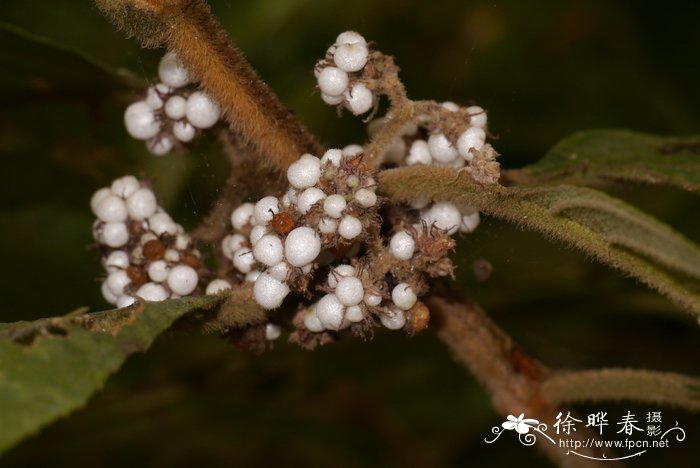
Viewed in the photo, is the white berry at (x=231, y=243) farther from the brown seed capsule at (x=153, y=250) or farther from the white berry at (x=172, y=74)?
the white berry at (x=172, y=74)

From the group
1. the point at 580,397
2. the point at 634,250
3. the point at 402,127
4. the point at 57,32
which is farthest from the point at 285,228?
the point at 57,32

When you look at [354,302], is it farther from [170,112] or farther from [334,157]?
[170,112]

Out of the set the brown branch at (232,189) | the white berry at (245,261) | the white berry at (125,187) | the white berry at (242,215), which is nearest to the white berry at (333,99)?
the brown branch at (232,189)

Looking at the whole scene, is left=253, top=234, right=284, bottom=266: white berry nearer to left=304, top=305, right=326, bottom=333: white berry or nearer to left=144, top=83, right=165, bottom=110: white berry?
left=304, top=305, right=326, bottom=333: white berry

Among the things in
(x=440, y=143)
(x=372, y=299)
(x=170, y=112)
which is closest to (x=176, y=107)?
(x=170, y=112)

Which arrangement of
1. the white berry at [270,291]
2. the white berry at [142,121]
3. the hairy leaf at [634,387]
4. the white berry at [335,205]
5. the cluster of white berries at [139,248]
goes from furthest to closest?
the white berry at [142,121] → the hairy leaf at [634,387] → the cluster of white berries at [139,248] → the white berry at [270,291] → the white berry at [335,205]

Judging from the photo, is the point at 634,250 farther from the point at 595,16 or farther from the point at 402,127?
the point at 595,16

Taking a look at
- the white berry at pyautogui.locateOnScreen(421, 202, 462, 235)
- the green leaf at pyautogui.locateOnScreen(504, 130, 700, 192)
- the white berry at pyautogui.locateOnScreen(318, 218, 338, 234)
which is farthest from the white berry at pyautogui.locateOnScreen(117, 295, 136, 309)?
the green leaf at pyautogui.locateOnScreen(504, 130, 700, 192)
